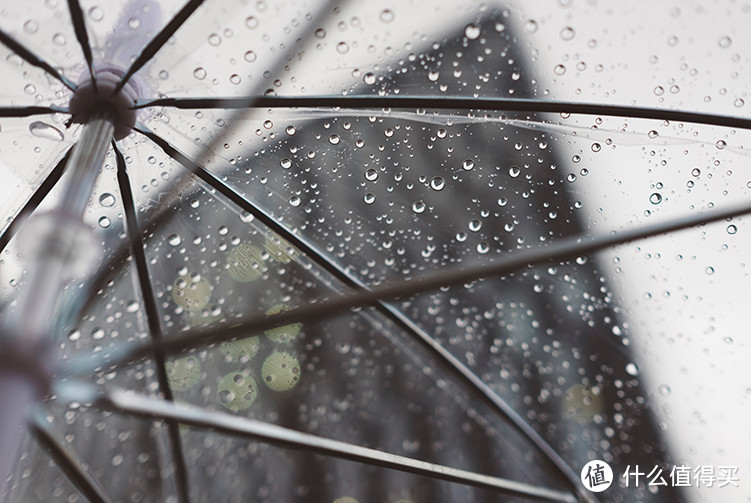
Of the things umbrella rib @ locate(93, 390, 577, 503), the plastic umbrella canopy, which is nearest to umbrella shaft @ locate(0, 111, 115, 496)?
umbrella rib @ locate(93, 390, 577, 503)

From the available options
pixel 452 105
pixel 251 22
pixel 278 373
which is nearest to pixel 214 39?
pixel 251 22

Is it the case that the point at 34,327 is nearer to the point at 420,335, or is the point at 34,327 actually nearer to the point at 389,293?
the point at 389,293

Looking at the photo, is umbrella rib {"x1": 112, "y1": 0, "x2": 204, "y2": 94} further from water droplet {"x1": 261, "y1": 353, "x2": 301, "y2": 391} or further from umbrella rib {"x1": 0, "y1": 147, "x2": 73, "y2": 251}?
water droplet {"x1": 261, "y1": 353, "x2": 301, "y2": 391}

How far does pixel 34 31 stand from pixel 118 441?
5.62 feet

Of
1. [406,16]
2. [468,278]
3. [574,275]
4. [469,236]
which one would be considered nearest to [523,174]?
[469,236]

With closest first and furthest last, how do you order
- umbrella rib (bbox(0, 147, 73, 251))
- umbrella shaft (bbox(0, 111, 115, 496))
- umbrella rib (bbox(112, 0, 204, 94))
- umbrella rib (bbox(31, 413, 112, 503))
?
umbrella shaft (bbox(0, 111, 115, 496)) < umbrella rib (bbox(31, 413, 112, 503)) < umbrella rib (bbox(112, 0, 204, 94)) < umbrella rib (bbox(0, 147, 73, 251))

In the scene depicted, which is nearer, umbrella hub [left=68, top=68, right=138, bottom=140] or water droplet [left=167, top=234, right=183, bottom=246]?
umbrella hub [left=68, top=68, right=138, bottom=140]

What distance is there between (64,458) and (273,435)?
2.29 feet

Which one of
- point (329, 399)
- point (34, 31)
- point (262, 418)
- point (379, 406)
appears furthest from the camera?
point (379, 406)

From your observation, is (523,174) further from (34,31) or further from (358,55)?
(34,31)

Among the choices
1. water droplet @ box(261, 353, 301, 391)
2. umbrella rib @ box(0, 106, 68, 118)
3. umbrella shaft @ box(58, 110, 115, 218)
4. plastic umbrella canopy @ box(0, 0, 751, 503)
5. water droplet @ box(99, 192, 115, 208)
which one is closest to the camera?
umbrella shaft @ box(58, 110, 115, 218)

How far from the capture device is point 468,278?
1.25 metres

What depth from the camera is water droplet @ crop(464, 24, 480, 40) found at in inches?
83.9

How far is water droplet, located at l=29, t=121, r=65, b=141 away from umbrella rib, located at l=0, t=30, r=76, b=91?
0.71ft
